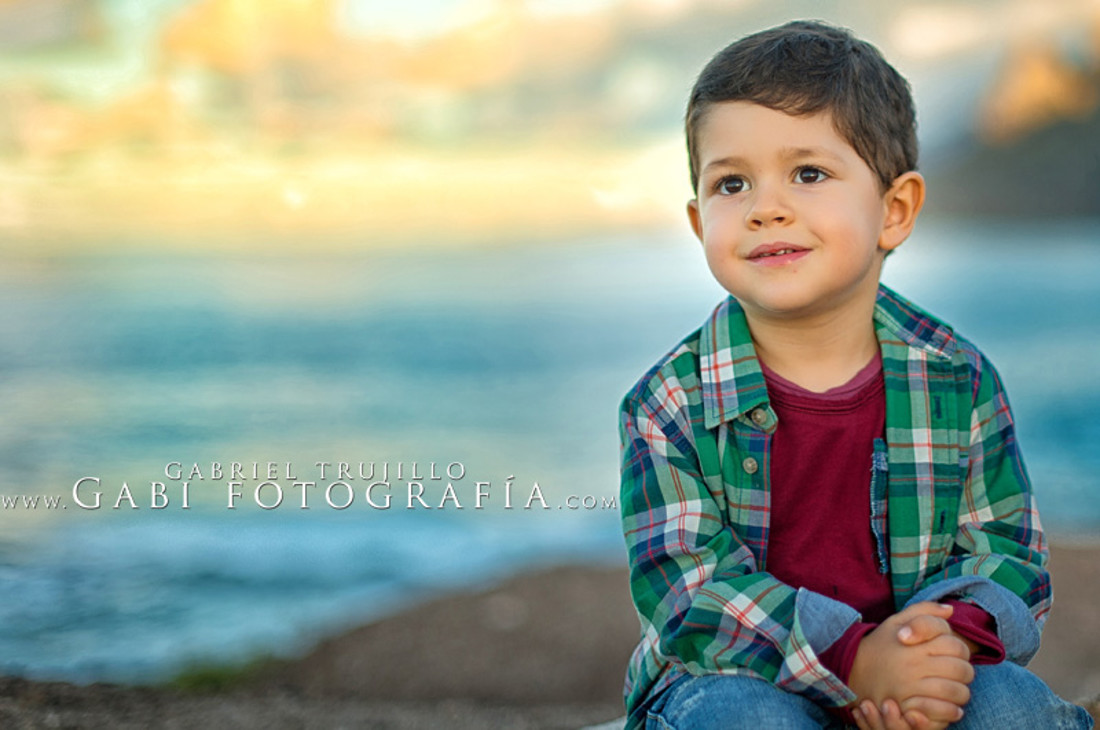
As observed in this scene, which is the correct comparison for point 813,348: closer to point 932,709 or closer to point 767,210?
point 767,210

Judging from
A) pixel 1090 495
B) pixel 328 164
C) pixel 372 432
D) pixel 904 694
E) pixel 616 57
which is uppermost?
pixel 616 57

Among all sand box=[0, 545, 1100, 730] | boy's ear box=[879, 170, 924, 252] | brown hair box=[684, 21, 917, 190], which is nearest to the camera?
brown hair box=[684, 21, 917, 190]

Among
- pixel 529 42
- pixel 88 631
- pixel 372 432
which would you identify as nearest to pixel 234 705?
pixel 88 631

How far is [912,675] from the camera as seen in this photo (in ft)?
4.25

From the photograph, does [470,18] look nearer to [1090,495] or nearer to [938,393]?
[1090,495]

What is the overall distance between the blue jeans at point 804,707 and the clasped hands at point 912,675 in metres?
0.03

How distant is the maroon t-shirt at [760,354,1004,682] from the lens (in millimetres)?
1529

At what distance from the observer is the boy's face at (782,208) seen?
1.48 m

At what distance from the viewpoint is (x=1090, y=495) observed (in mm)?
5090

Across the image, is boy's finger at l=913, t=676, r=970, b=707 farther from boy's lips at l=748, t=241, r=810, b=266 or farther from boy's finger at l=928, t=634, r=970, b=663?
boy's lips at l=748, t=241, r=810, b=266

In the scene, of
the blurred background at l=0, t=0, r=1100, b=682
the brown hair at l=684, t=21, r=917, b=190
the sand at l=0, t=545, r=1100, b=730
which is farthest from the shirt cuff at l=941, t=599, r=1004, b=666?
the blurred background at l=0, t=0, r=1100, b=682

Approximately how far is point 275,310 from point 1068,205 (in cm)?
422

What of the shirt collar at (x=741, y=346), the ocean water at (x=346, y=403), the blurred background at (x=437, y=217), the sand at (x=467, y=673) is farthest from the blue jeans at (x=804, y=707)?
the blurred background at (x=437, y=217)

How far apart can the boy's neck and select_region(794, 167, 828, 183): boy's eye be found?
197 mm
